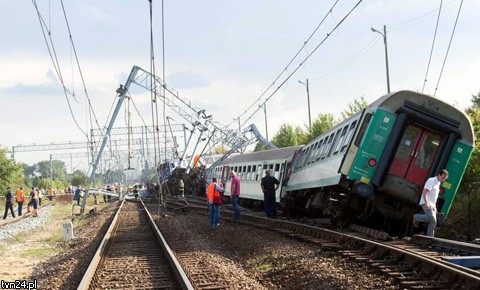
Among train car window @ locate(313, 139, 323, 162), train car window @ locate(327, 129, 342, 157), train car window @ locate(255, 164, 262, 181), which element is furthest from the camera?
train car window @ locate(255, 164, 262, 181)

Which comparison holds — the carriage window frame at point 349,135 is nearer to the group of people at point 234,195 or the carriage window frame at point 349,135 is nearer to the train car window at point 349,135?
the train car window at point 349,135

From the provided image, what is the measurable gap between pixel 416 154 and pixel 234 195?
756 cm

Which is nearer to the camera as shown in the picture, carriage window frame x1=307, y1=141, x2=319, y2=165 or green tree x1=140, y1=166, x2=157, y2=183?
carriage window frame x1=307, y1=141, x2=319, y2=165

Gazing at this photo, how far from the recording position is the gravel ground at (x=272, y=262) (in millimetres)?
8477

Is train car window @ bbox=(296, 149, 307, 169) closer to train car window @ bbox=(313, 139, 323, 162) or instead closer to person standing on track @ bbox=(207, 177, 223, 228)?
train car window @ bbox=(313, 139, 323, 162)

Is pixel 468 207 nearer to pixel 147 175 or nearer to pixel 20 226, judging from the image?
pixel 20 226

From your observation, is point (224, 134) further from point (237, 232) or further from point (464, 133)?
point (464, 133)

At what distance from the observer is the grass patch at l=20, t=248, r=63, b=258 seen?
16.3 m

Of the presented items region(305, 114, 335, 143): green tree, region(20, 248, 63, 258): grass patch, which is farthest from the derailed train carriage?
region(305, 114, 335, 143): green tree

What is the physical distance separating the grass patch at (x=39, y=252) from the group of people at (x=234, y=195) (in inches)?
182

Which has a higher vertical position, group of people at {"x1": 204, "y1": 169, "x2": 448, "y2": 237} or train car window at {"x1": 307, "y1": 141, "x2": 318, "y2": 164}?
train car window at {"x1": 307, "y1": 141, "x2": 318, "y2": 164}

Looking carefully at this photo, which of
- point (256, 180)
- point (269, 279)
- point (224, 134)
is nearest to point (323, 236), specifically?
point (269, 279)

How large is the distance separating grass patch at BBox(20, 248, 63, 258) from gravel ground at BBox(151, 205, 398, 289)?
306 centimetres

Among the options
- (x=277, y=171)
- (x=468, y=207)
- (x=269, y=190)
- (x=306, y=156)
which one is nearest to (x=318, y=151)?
(x=306, y=156)
